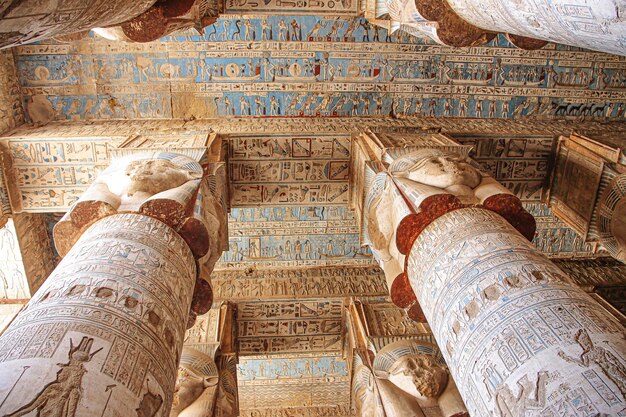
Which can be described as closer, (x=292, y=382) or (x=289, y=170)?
(x=289, y=170)

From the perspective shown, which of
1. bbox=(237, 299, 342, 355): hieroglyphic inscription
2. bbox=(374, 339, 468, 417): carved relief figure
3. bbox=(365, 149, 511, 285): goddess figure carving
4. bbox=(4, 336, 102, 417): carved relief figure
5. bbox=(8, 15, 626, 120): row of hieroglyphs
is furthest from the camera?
bbox=(8, 15, 626, 120): row of hieroglyphs

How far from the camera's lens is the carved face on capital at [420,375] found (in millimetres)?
4758

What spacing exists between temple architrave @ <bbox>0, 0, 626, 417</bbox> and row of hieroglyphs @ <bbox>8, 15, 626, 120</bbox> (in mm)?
32

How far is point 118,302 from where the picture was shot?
2783 mm

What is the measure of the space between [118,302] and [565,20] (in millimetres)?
3114

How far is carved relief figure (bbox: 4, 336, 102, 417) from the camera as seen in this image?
2.08m

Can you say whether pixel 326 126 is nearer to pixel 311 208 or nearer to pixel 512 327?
pixel 311 208

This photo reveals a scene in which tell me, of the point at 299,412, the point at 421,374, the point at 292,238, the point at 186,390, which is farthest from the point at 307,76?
the point at 299,412

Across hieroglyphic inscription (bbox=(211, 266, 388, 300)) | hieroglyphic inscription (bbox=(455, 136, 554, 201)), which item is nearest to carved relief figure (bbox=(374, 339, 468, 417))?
hieroglyphic inscription (bbox=(211, 266, 388, 300))

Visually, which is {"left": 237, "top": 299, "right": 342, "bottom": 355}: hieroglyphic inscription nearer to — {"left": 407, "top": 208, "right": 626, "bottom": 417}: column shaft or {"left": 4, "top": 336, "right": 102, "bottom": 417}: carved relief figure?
{"left": 407, "top": 208, "right": 626, "bottom": 417}: column shaft

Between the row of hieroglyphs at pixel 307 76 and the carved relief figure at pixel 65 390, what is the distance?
17.2 feet

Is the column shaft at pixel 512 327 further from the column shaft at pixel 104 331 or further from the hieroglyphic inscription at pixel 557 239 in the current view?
the hieroglyphic inscription at pixel 557 239

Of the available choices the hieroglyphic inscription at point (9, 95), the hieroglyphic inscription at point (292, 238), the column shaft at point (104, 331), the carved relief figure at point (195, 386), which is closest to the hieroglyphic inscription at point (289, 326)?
the hieroglyphic inscription at point (292, 238)

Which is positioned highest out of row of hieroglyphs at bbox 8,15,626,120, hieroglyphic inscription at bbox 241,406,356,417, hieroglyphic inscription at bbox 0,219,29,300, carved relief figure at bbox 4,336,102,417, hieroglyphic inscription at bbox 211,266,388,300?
row of hieroglyphs at bbox 8,15,626,120
